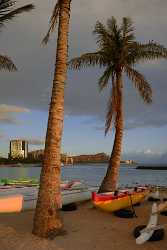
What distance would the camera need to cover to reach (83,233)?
45.1 ft

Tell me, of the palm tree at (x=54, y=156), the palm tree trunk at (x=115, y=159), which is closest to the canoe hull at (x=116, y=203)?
the palm tree trunk at (x=115, y=159)

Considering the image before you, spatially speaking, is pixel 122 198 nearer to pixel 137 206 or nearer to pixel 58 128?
pixel 137 206

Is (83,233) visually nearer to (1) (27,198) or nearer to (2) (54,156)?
(2) (54,156)

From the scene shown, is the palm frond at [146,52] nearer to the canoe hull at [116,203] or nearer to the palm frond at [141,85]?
the palm frond at [141,85]

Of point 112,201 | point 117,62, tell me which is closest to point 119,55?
point 117,62

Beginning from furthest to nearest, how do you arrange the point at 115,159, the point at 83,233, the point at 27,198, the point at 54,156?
the point at 115,159 < the point at 27,198 < the point at 83,233 < the point at 54,156

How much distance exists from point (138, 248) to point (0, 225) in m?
5.18

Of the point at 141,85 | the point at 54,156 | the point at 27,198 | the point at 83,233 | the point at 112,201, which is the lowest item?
the point at 83,233

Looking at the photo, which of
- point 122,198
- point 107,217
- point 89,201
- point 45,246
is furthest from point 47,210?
point 89,201

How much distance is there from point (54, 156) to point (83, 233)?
279 centimetres

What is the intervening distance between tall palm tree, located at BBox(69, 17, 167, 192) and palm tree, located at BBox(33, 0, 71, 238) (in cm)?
723

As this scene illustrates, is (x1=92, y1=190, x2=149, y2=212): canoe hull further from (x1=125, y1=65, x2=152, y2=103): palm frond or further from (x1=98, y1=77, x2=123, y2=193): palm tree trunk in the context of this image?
(x1=125, y1=65, x2=152, y2=103): palm frond

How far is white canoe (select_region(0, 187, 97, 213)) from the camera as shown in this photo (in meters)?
18.5

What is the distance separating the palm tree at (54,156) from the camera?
Answer: 13.2 m
